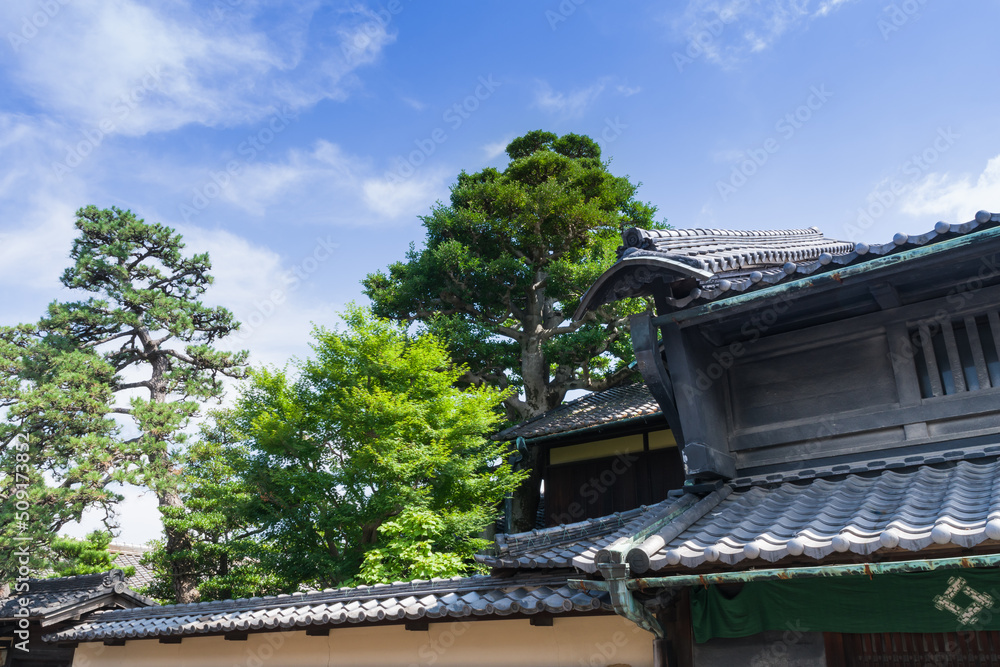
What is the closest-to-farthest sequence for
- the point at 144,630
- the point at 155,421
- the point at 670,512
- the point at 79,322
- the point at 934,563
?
1. the point at 934,563
2. the point at 670,512
3. the point at 144,630
4. the point at 155,421
5. the point at 79,322

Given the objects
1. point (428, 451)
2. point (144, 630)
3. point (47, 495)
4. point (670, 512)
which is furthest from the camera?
point (47, 495)

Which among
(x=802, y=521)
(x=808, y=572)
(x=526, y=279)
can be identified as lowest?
(x=808, y=572)

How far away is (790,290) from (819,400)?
1.65m

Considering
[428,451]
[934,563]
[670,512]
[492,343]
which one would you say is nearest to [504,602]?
[670,512]

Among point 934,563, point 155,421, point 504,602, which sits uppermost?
point 155,421

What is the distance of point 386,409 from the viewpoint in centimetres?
1431

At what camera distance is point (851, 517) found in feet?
20.2

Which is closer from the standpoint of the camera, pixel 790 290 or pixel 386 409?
pixel 790 290

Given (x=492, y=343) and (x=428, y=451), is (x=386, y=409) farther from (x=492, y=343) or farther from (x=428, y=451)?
(x=492, y=343)

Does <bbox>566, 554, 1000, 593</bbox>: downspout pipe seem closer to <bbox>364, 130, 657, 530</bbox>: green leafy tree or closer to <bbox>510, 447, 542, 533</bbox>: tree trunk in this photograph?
<bbox>510, 447, 542, 533</bbox>: tree trunk

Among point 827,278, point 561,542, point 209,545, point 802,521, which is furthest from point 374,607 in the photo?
point 209,545

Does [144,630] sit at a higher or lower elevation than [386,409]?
lower

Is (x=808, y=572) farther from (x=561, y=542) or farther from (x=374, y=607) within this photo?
(x=374, y=607)

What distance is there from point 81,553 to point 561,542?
21183mm
